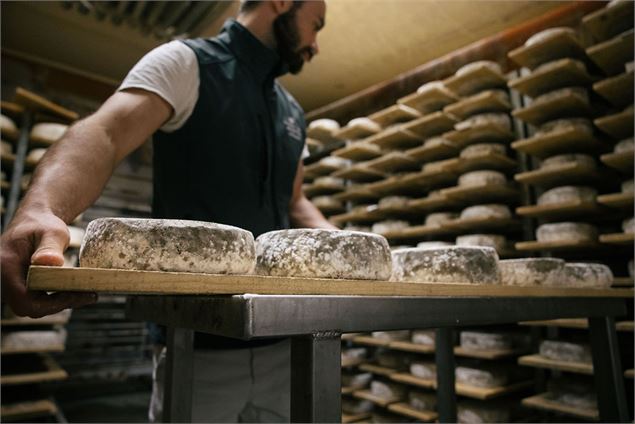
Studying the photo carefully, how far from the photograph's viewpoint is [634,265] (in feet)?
6.62

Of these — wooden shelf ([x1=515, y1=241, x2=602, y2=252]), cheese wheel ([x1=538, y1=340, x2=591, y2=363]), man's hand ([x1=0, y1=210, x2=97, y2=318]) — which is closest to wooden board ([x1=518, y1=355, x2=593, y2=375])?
cheese wheel ([x1=538, y1=340, x2=591, y2=363])

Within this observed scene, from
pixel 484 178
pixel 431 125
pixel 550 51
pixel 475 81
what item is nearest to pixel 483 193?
pixel 484 178

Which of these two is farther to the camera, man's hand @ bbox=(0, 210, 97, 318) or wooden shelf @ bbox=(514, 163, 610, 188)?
wooden shelf @ bbox=(514, 163, 610, 188)

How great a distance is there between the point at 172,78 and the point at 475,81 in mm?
2153

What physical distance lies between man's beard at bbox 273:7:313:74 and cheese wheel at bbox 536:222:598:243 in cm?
157

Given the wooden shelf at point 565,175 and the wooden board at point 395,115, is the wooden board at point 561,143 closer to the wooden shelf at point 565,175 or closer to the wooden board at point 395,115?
the wooden shelf at point 565,175

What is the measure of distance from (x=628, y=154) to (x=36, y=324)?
3.86 metres

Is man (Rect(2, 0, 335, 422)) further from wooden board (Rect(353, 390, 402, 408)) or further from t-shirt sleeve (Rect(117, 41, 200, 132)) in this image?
wooden board (Rect(353, 390, 402, 408))

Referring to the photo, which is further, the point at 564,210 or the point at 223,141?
the point at 564,210

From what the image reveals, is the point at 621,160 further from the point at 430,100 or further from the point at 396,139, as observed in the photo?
the point at 396,139

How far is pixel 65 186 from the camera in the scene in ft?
2.76

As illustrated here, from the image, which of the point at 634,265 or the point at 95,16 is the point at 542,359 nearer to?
the point at 634,265

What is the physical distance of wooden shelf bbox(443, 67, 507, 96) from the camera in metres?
2.69

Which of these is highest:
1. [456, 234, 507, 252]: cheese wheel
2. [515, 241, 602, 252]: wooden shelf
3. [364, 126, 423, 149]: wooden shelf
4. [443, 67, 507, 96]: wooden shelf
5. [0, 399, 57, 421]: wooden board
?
[443, 67, 507, 96]: wooden shelf
